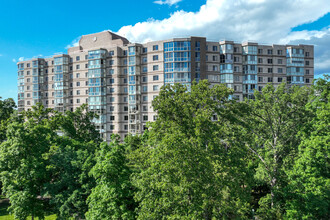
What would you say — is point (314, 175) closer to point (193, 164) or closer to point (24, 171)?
point (193, 164)

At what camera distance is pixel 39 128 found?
3155cm

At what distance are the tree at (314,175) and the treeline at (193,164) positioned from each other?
0.09 m

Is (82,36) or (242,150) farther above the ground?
(82,36)

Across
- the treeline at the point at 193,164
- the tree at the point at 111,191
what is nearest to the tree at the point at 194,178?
the treeline at the point at 193,164

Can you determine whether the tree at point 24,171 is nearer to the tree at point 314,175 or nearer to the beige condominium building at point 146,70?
the tree at point 314,175

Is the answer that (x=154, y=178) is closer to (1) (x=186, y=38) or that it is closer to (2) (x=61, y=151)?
(2) (x=61, y=151)

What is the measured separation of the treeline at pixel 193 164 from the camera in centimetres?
1856

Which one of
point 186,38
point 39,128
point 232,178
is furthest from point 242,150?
point 186,38

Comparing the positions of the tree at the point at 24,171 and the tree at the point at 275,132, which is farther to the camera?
the tree at the point at 275,132

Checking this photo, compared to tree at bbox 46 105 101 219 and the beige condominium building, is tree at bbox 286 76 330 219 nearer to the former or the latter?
tree at bbox 46 105 101 219

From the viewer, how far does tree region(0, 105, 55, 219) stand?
27000 mm

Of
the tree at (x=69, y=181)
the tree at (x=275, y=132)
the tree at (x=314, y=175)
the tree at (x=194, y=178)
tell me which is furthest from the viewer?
the tree at (x=275, y=132)

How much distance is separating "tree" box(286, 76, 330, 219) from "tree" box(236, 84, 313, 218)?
2046 millimetres

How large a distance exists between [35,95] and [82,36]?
83.6 feet
